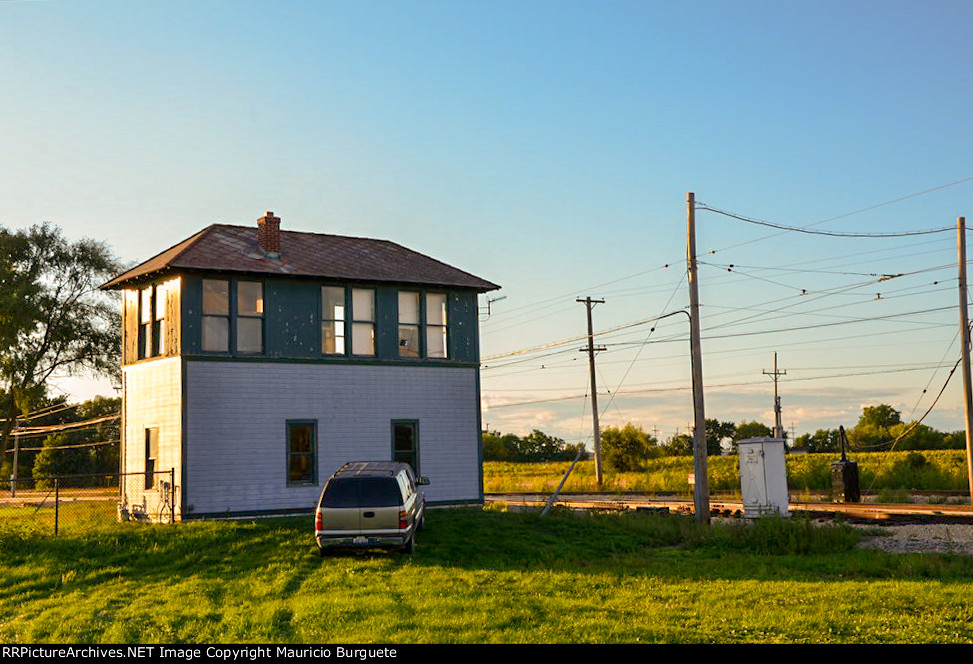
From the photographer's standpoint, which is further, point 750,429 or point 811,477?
point 750,429

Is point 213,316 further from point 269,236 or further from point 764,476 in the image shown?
point 764,476

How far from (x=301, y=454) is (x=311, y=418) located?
104cm

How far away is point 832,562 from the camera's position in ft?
63.9

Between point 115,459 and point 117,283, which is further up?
point 117,283

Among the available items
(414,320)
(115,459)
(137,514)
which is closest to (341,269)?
(414,320)

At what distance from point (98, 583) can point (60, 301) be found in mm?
29850

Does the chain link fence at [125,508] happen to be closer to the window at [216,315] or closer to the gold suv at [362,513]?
the window at [216,315]

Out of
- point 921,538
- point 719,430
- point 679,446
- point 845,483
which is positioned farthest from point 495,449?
point 921,538

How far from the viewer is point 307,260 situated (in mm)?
29828

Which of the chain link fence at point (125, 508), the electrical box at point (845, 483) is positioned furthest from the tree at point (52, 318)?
the electrical box at point (845, 483)

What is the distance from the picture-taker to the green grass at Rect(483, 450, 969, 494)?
4456 centimetres

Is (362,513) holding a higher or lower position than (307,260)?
lower

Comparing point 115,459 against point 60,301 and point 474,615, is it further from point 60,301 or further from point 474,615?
point 474,615

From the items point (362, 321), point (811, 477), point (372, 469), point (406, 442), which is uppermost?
point (362, 321)
